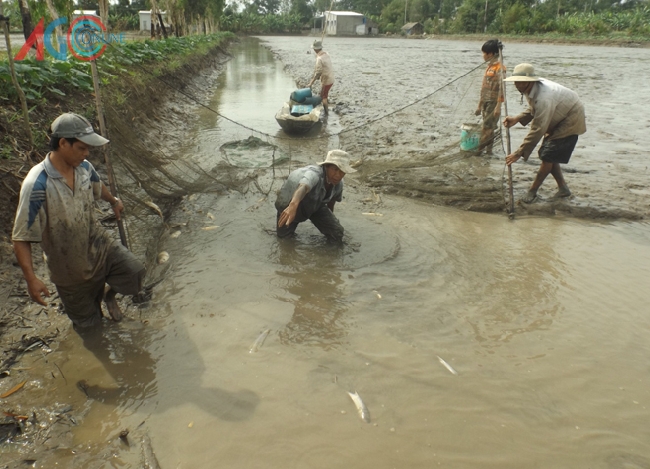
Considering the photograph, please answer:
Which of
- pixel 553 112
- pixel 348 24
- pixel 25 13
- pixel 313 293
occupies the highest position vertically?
pixel 348 24

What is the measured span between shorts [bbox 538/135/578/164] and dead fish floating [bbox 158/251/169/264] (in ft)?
15.5

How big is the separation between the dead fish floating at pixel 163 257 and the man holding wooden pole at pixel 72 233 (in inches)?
42.0

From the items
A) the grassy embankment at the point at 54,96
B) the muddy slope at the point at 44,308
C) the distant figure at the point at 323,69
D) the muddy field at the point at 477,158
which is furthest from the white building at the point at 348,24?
the muddy slope at the point at 44,308

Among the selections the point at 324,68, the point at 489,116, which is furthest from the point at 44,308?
the point at 324,68

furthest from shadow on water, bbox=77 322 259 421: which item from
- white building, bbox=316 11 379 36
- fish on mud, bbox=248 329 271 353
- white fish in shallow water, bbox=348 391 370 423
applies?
white building, bbox=316 11 379 36

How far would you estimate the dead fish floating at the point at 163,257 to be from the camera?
4.50m

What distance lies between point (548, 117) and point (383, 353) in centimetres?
381

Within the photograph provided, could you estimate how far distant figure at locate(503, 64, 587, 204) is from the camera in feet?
17.4

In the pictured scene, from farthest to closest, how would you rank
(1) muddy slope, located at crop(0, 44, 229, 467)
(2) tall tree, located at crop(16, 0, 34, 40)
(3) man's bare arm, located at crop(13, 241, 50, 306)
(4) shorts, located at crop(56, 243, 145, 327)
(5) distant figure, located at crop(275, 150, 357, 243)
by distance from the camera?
(2) tall tree, located at crop(16, 0, 34, 40) < (5) distant figure, located at crop(275, 150, 357, 243) < (4) shorts, located at crop(56, 243, 145, 327) < (3) man's bare arm, located at crop(13, 241, 50, 306) < (1) muddy slope, located at crop(0, 44, 229, 467)

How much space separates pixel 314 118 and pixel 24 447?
7857mm

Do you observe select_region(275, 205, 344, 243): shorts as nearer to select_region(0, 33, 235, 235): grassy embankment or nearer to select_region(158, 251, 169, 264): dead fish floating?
select_region(158, 251, 169, 264): dead fish floating

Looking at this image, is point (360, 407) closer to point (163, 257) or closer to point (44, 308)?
point (44, 308)

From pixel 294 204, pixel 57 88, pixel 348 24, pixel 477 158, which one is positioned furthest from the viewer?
pixel 348 24

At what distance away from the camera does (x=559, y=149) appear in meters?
5.58
